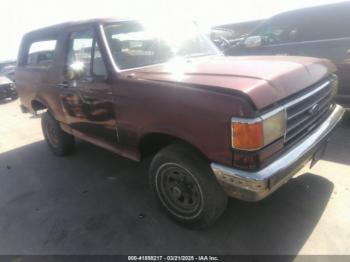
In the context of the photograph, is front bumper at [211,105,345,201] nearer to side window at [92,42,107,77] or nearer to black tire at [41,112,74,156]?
side window at [92,42,107,77]

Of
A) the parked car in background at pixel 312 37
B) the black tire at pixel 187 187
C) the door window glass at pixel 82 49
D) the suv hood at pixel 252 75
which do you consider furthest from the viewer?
the parked car in background at pixel 312 37

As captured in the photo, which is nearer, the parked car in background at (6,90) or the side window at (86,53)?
the side window at (86,53)

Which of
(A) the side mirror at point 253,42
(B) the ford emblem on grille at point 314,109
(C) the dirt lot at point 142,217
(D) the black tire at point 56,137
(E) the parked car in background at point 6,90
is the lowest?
(E) the parked car in background at point 6,90

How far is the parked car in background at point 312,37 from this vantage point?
15.6 feet

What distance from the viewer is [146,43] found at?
11.3ft

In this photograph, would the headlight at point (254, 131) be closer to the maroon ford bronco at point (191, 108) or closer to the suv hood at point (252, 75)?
the maroon ford bronco at point (191, 108)

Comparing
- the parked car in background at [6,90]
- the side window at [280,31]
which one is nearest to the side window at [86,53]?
the side window at [280,31]

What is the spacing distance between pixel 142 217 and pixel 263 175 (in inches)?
58.9

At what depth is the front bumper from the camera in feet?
7.17

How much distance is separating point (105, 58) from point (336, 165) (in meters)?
2.96

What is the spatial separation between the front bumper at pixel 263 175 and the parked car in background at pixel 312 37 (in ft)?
9.15

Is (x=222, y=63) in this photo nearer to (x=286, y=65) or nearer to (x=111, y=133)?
(x=286, y=65)

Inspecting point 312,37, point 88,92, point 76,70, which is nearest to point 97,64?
point 76,70

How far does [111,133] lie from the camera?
11.1ft
